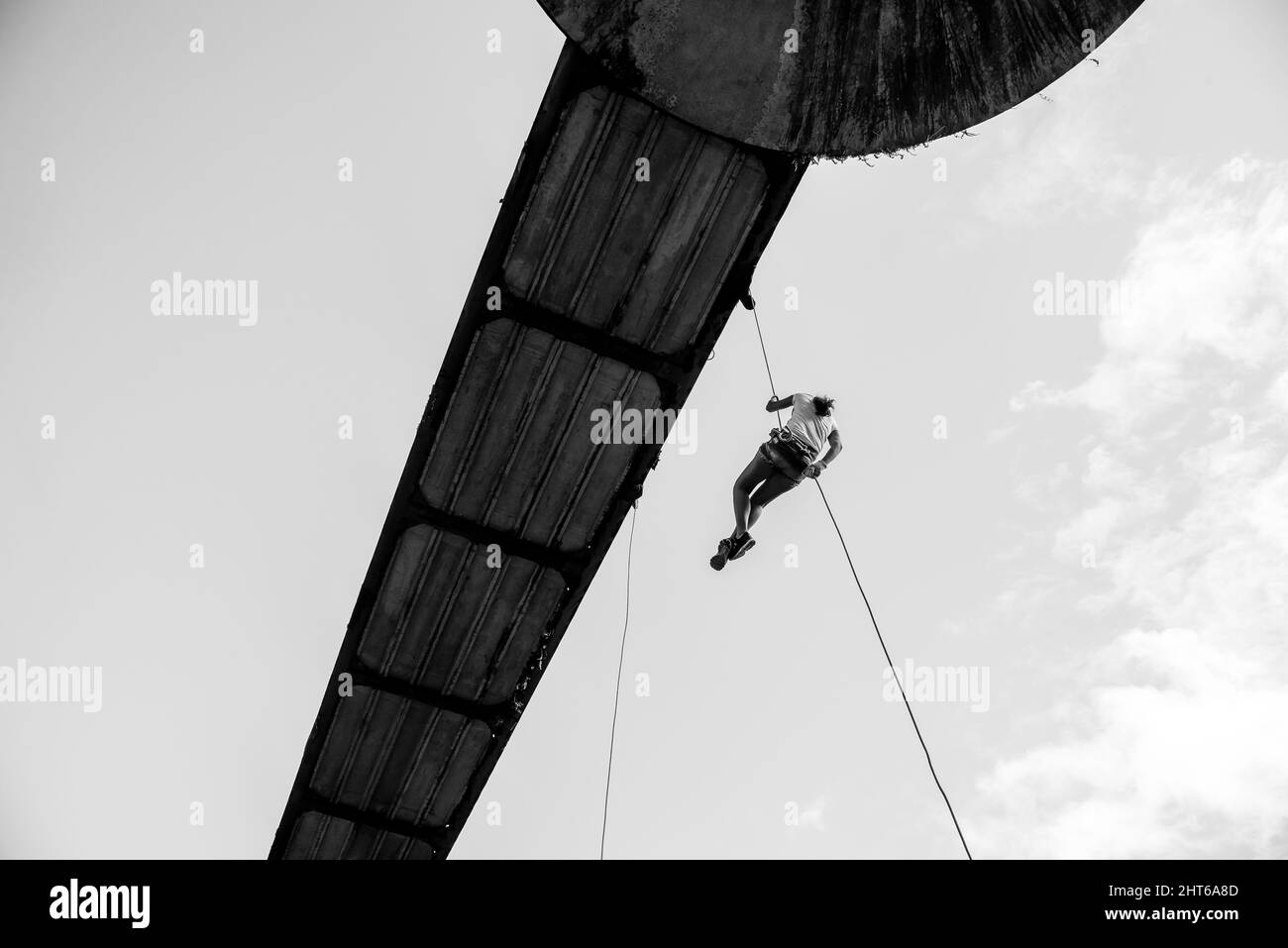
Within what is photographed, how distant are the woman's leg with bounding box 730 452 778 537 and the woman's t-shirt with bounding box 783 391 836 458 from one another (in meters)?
0.56

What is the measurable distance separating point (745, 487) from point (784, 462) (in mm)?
618

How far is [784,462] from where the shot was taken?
12.6 m

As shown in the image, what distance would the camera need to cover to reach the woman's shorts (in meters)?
12.6

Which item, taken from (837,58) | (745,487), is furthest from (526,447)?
(837,58)

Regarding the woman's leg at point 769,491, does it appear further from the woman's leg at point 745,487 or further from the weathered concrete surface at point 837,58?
the weathered concrete surface at point 837,58

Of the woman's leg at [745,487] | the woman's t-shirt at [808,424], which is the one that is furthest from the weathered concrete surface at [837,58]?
the woman's leg at [745,487]

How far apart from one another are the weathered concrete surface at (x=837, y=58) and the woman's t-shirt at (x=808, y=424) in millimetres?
3246

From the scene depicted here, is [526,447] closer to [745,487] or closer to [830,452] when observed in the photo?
[745,487]

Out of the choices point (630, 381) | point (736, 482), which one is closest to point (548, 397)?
point (630, 381)

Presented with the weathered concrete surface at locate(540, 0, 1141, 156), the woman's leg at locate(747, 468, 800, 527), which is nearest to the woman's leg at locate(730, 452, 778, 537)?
the woman's leg at locate(747, 468, 800, 527)

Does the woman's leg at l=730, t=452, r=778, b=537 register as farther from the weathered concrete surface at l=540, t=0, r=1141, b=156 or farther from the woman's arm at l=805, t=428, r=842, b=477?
the weathered concrete surface at l=540, t=0, r=1141, b=156

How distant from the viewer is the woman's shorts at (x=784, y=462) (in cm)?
1258
